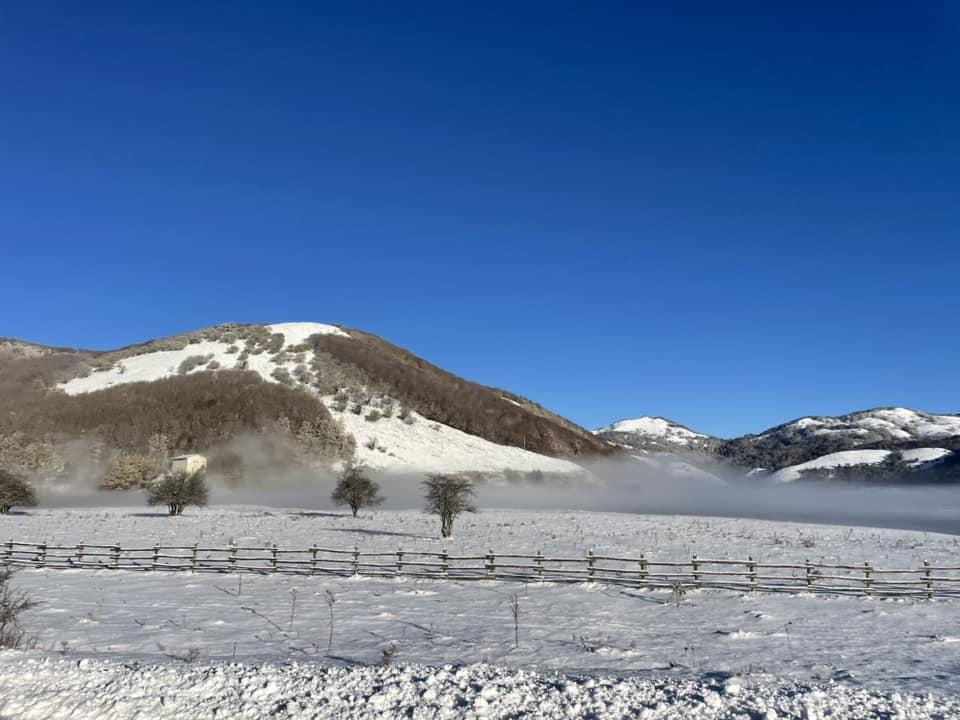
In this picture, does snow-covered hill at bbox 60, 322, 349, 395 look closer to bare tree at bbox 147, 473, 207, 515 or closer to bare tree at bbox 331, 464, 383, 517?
bare tree at bbox 147, 473, 207, 515

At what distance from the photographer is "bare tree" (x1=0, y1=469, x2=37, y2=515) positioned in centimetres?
5188

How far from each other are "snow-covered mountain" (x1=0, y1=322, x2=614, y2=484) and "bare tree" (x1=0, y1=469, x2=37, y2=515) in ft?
62.6

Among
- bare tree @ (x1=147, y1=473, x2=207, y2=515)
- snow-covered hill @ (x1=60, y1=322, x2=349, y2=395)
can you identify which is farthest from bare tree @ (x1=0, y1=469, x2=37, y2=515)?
snow-covered hill @ (x1=60, y1=322, x2=349, y2=395)

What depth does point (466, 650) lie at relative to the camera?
13.9 metres

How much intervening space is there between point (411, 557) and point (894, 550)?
24.8 m

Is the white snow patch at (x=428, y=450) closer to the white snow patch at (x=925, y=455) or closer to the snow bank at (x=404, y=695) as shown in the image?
the snow bank at (x=404, y=695)

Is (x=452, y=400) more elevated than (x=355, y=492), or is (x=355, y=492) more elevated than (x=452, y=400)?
(x=452, y=400)

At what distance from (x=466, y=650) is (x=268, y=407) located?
252 ft

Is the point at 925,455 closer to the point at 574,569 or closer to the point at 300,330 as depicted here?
the point at 300,330

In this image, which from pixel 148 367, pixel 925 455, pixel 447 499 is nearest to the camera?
pixel 447 499

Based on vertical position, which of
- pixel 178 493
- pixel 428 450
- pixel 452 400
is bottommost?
pixel 178 493

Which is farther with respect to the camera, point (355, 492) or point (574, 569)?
→ point (355, 492)

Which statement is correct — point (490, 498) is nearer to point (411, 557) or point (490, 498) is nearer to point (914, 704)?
point (411, 557)

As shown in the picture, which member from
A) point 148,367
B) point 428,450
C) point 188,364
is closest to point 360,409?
point 428,450
